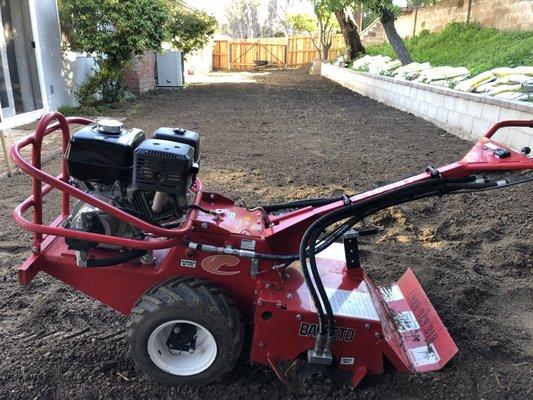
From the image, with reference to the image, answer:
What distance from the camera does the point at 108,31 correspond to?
388 inches

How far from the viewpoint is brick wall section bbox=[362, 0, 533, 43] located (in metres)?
11.3

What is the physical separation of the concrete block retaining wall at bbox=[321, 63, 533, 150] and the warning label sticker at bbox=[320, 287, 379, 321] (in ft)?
13.7

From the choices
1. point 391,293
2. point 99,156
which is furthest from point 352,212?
point 99,156

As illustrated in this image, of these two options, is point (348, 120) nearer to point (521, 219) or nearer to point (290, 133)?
point (290, 133)

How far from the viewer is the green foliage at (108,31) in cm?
950

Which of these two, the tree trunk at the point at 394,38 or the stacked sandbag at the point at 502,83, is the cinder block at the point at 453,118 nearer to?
the stacked sandbag at the point at 502,83

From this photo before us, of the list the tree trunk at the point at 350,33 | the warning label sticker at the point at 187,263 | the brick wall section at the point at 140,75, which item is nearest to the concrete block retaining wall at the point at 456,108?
the warning label sticker at the point at 187,263

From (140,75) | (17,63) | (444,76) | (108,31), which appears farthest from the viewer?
(140,75)

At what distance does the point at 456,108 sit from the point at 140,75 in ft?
29.7

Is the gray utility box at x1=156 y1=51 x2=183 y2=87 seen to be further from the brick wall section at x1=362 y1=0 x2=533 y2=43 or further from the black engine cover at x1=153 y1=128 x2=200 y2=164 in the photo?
the black engine cover at x1=153 y1=128 x2=200 y2=164

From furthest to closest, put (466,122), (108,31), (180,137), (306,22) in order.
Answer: (306,22) → (108,31) → (466,122) → (180,137)

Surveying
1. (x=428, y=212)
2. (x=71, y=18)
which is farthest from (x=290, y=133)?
(x=71, y=18)

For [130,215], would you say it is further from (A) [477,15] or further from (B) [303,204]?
(A) [477,15]

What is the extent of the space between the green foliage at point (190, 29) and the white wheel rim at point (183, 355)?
15048mm
